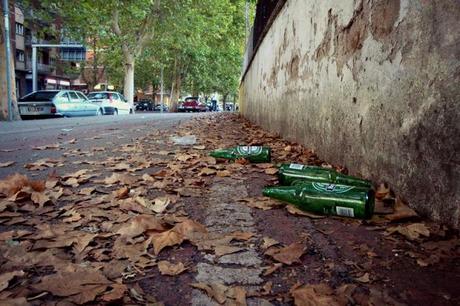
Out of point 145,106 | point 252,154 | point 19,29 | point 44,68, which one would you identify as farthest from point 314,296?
point 145,106

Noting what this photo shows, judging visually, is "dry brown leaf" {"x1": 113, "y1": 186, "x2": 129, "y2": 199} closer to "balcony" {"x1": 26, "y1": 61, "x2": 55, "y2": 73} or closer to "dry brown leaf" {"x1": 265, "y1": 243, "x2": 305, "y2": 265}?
"dry brown leaf" {"x1": 265, "y1": 243, "x2": 305, "y2": 265}

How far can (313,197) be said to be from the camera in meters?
2.35

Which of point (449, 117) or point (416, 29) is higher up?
point (416, 29)

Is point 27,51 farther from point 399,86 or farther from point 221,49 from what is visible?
point 399,86

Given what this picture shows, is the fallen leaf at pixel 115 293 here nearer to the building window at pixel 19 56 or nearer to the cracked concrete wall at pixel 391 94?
the cracked concrete wall at pixel 391 94

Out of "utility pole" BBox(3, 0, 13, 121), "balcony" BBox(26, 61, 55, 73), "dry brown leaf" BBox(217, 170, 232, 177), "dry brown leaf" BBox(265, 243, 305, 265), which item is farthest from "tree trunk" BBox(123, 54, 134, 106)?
"dry brown leaf" BBox(265, 243, 305, 265)

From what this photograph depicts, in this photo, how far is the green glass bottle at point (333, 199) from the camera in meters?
2.19

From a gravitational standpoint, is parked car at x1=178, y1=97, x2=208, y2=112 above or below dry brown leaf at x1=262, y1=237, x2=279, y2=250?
below

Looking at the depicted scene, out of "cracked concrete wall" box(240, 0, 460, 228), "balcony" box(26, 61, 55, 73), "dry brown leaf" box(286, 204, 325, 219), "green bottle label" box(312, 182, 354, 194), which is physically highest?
"balcony" box(26, 61, 55, 73)

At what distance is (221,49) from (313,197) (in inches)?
1330

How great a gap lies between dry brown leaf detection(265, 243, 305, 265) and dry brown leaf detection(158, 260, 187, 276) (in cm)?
40

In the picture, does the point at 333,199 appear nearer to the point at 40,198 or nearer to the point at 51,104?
the point at 40,198

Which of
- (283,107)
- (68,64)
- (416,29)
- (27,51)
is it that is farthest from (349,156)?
(68,64)

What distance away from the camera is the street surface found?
1.45 m
